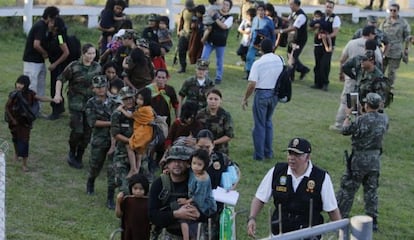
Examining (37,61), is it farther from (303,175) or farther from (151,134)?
(303,175)

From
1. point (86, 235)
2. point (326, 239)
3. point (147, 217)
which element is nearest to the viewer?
point (326, 239)

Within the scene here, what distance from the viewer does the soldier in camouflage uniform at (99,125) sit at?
1036 cm

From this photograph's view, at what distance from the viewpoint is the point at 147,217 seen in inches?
302

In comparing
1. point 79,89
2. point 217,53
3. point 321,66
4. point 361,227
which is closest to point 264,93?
point 79,89

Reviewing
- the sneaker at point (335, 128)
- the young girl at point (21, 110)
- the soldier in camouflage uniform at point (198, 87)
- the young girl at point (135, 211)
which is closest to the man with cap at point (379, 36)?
the sneaker at point (335, 128)

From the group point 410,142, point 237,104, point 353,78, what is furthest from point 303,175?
point 237,104

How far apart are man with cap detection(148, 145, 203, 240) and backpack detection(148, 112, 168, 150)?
2.51m

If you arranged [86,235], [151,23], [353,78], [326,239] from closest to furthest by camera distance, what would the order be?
[326,239], [86,235], [353,78], [151,23]

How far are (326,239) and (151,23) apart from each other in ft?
34.1

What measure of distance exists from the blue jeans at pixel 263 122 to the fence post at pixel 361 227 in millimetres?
7571

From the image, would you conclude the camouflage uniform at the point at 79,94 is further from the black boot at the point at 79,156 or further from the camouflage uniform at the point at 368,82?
the camouflage uniform at the point at 368,82

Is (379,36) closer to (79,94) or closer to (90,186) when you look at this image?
(79,94)

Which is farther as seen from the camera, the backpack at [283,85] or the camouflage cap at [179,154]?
the backpack at [283,85]

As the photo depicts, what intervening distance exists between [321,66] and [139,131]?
28.4ft
